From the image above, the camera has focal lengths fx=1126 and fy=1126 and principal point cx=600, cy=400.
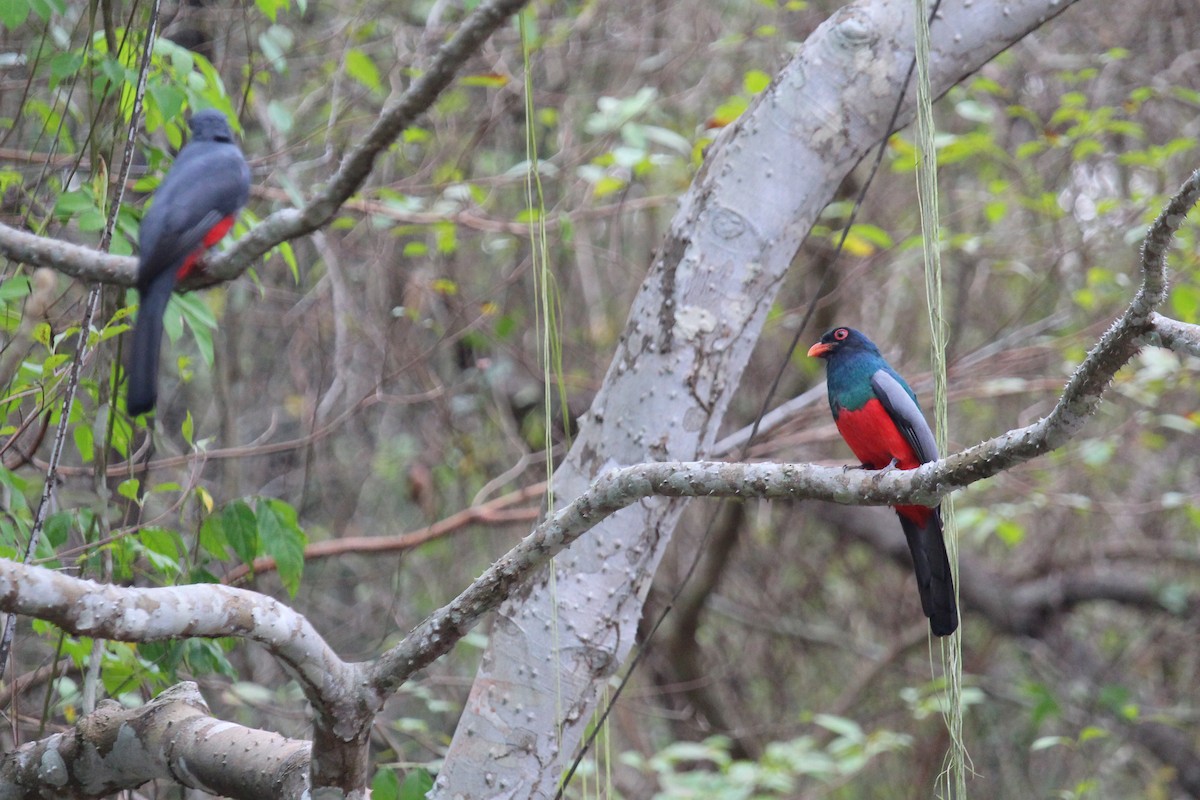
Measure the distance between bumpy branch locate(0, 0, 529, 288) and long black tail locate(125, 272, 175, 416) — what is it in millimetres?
75

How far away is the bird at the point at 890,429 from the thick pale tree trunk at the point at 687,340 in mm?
460

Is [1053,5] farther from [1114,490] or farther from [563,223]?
[1114,490]

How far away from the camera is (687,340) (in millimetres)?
2873

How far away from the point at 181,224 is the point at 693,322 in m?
1.26

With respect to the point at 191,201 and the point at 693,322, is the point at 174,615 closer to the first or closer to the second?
the point at 191,201

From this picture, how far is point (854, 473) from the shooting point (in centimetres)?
190

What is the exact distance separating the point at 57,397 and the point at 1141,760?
6723mm

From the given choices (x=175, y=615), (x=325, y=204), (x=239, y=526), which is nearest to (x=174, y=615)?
(x=175, y=615)

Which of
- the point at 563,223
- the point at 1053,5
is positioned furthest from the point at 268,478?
the point at 1053,5

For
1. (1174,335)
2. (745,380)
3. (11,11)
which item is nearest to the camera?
(1174,335)

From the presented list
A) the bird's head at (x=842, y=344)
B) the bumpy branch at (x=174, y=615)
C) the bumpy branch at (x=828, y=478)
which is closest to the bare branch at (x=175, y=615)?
the bumpy branch at (x=174, y=615)

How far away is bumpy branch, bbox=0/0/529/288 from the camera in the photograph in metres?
1.73

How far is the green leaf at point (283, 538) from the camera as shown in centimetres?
264

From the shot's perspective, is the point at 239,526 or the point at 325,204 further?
the point at 239,526
